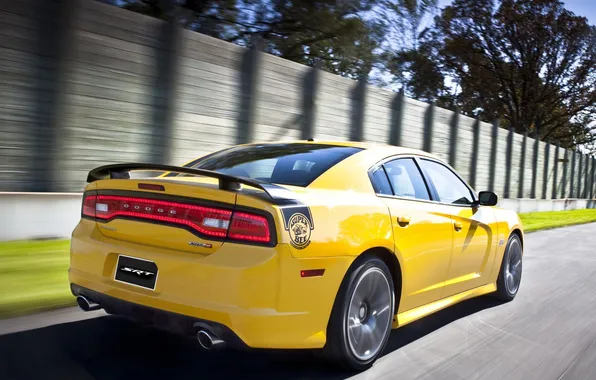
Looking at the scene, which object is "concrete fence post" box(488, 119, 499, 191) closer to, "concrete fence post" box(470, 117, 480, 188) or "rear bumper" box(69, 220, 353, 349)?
"concrete fence post" box(470, 117, 480, 188)

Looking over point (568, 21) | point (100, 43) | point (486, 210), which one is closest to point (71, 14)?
point (100, 43)

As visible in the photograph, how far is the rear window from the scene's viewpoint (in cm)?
415

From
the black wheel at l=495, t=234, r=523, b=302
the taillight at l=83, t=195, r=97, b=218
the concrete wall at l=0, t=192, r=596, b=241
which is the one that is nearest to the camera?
the taillight at l=83, t=195, r=97, b=218

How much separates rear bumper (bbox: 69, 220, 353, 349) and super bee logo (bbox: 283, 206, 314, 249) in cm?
10

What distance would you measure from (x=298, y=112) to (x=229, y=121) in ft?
7.21

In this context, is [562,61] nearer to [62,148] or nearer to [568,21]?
[568,21]

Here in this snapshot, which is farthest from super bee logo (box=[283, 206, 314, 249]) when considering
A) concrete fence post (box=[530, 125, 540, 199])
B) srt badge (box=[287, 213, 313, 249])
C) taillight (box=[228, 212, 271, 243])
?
concrete fence post (box=[530, 125, 540, 199])

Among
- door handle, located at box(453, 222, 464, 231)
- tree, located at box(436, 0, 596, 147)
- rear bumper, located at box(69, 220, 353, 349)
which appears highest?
tree, located at box(436, 0, 596, 147)

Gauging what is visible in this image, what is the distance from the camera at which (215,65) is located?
36.7 ft

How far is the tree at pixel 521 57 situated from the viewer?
40250 mm

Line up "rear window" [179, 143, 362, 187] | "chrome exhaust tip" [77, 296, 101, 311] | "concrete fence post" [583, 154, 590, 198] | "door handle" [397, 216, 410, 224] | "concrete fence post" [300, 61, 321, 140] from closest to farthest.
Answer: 1. "chrome exhaust tip" [77, 296, 101, 311]
2. "rear window" [179, 143, 362, 187]
3. "door handle" [397, 216, 410, 224]
4. "concrete fence post" [300, 61, 321, 140]
5. "concrete fence post" [583, 154, 590, 198]

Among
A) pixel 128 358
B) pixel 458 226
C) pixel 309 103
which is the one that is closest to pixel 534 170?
pixel 309 103

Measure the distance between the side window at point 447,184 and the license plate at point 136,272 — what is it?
2550 millimetres

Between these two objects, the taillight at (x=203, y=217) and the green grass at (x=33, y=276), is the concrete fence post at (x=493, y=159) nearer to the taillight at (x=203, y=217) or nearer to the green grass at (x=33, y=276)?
the green grass at (x=33, y=276)
